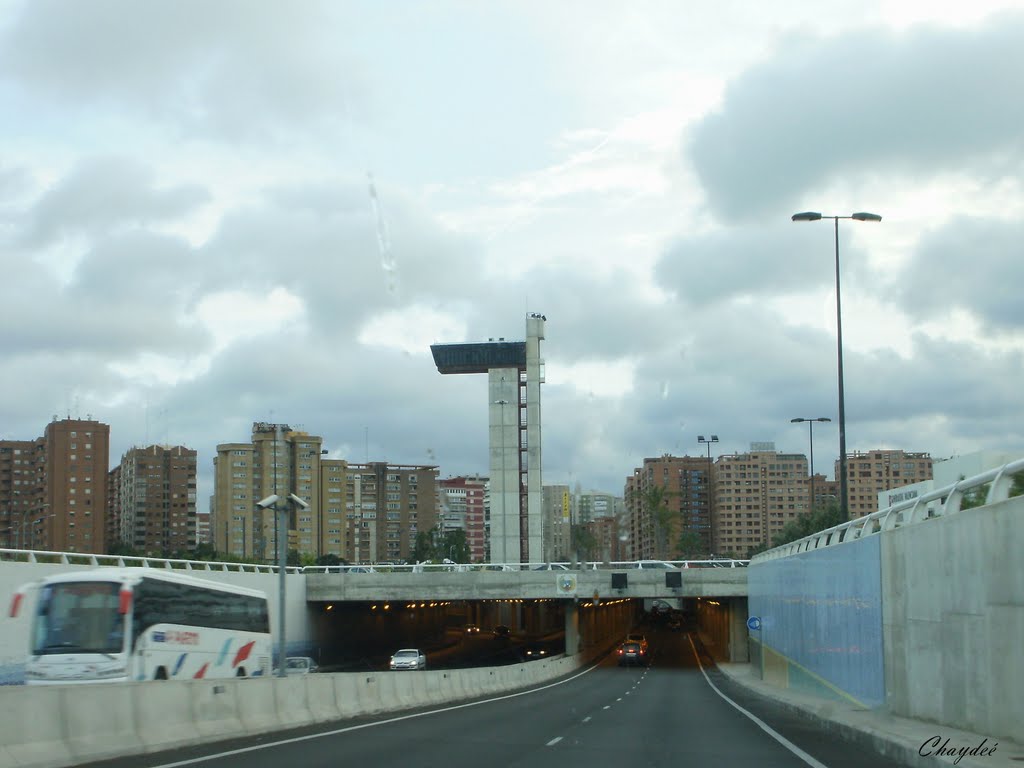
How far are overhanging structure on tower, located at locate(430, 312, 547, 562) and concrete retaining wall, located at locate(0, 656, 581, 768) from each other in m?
87.7

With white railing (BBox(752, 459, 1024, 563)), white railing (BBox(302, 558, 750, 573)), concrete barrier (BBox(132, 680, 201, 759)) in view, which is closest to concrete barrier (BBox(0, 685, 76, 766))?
concrete barrier (BBox(132, 680, 201, 759))

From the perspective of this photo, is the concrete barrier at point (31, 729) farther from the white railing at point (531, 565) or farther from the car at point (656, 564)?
the car at point (656, 564)

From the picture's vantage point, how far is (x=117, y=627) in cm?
2836

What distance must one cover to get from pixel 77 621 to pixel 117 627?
973mm

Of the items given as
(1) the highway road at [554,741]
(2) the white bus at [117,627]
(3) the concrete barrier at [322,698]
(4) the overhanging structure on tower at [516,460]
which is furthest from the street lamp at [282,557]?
(4) the overhanging structure on tower at [516,460]

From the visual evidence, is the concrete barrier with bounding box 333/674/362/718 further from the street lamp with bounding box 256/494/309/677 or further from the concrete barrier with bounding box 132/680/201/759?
the concrete barrier with bounding box 132/680/201/759

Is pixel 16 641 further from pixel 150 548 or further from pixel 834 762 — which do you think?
pixel 150 548

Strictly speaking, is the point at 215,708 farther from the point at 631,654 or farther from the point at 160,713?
the point at 631,654

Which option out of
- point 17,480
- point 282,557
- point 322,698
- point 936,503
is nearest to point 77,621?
point 282,557

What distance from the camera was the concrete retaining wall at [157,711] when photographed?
13.9 m

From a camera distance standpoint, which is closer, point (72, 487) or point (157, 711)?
point (157, 711)

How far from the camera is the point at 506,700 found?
36.4 meters

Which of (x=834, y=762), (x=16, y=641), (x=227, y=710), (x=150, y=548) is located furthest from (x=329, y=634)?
(x=150, y=548)

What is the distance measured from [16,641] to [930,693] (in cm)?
2941
